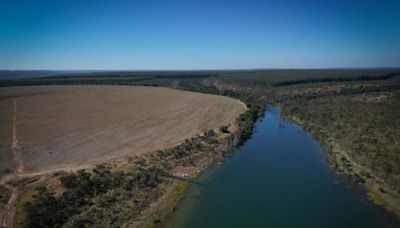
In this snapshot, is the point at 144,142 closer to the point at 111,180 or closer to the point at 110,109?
the point at 111,180

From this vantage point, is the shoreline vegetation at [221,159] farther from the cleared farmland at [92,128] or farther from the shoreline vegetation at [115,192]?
the cleared farmland at [92,128]

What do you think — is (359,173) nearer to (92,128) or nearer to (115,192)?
(115,192)

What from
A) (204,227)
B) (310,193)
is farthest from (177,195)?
(310,193)

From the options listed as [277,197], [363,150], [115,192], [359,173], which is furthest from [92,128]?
[363,150]

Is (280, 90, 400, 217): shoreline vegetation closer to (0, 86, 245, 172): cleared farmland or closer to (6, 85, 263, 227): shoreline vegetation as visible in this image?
(6, 85, 263, 227): shoreline vegetation

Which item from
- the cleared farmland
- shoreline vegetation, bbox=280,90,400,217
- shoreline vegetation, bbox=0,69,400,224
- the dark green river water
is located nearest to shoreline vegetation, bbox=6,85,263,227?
shoreline vegetation, bbox=0,69,400,224
